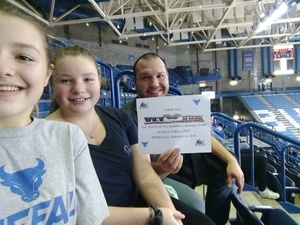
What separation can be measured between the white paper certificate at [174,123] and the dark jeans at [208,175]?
0.68 meters

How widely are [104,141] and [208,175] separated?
101cm

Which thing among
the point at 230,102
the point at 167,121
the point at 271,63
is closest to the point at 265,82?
the point at 271,63

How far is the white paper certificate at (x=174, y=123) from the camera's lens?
1.06m

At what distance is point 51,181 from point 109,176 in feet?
1.20

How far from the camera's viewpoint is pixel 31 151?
2.10ft

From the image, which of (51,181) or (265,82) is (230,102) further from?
(51,181)

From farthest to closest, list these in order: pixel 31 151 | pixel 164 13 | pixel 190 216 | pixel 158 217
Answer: pixel 164 13 < pixel 190 216 < pixel 158 217 < pixel 31 151

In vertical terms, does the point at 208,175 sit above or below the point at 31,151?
below

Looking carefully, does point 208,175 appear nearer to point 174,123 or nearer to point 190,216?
point 190,216

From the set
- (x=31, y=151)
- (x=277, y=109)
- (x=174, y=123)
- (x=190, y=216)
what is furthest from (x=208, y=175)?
(x=277, y=109)

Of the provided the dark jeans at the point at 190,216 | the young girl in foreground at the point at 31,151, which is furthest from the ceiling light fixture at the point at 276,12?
the young girl in foreground at the point at 31,151

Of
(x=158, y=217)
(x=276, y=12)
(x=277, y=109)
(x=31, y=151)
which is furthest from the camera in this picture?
(x=277, y=109)

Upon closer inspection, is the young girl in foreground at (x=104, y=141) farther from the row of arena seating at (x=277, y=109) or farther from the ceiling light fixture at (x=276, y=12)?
the row of arena seating at (x=277, y=109)

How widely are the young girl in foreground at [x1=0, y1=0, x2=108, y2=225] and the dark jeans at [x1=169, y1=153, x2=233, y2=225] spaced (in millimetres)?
1099
